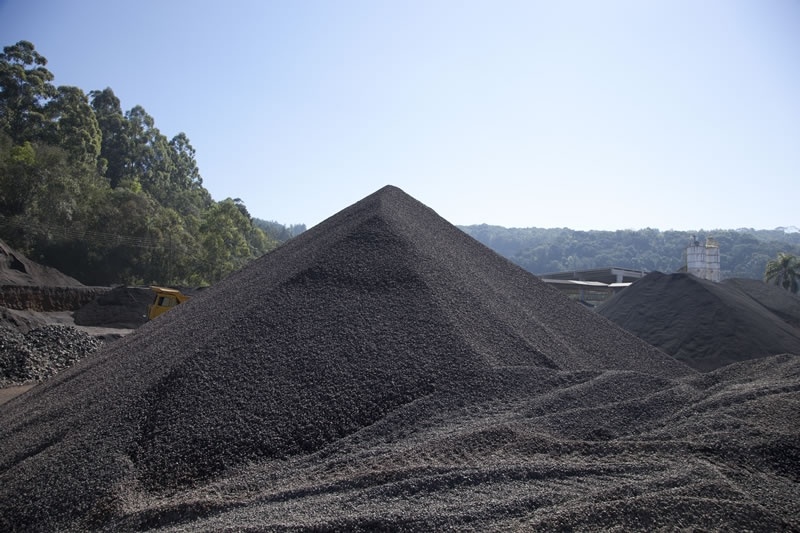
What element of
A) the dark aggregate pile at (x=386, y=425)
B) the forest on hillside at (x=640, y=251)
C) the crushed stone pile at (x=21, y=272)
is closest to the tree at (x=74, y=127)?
the crushed stone pile at (x=21, y=272)

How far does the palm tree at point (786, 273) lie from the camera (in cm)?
3474

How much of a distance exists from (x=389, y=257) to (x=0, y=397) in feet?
21.7

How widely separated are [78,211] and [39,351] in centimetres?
1879

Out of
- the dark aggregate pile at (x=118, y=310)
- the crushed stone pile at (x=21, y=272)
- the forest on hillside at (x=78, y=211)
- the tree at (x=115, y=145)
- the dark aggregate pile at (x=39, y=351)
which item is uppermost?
the tree at (x=115, y=145)

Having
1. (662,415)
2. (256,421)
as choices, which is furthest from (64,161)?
(662,415)

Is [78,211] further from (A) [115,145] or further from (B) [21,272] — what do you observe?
(A) [115,145]

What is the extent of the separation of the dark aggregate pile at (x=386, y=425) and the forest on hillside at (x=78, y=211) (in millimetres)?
21200

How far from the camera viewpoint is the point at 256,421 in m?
4.65

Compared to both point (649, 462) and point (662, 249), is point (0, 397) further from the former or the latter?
point (662, 249)

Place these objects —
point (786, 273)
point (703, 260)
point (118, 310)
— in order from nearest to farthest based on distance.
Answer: point (118, 310) → point (703, 260) → point (786, 273)

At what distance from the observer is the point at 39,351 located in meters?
11.5

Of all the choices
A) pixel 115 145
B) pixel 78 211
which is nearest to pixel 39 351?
pixel 78 211

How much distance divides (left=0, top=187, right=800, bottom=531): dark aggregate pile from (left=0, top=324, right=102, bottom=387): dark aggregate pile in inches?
157

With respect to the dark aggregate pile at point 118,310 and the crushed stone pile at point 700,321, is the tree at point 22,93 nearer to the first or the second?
the dark aggregate pile at point 118,310
